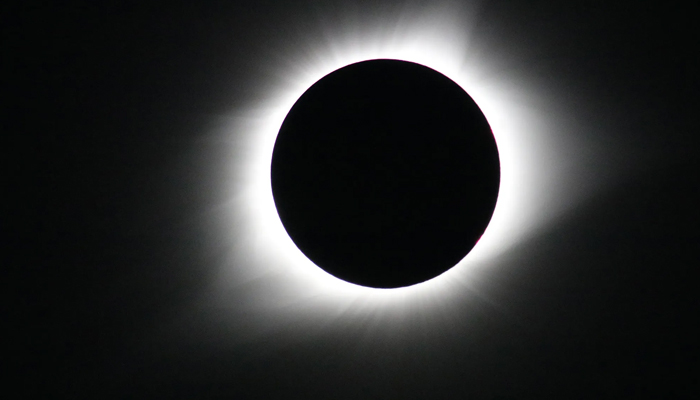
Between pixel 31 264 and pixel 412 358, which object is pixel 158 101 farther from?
pixel 412 358

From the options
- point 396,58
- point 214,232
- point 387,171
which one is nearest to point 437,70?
point 396,58

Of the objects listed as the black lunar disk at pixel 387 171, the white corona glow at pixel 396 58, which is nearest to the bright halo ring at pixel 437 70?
the white corona glow at pixel 396 58

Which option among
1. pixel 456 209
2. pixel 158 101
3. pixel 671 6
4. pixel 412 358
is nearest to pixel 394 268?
pixel 456 209

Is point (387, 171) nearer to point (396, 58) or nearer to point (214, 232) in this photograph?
point (396, 58)

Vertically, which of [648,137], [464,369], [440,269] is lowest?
[464,369]

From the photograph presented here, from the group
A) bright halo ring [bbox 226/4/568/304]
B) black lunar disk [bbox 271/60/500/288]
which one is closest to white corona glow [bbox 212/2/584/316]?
bright halo ring [bbox 226/4/568/304]

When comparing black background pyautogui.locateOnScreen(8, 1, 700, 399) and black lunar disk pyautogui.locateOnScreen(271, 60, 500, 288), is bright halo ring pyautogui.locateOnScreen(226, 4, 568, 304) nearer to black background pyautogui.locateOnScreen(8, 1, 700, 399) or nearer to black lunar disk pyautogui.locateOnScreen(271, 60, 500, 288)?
black background pyautogui.locateOnScreen(8, 1, 700, 399)
